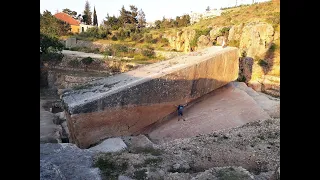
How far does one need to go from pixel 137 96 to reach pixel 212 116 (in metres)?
2.37

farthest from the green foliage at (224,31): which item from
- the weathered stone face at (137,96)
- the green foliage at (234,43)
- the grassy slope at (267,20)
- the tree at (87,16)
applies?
the tree at (87,16)

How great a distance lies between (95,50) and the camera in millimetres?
25750

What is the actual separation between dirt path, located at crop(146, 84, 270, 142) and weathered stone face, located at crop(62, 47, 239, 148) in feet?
1.05

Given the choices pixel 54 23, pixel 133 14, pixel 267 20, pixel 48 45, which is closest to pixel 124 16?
pixel 133 14

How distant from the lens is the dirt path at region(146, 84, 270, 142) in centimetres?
840

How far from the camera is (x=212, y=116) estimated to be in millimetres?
9188

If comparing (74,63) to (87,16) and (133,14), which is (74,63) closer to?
(133,14)

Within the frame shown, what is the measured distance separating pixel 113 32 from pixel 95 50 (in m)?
5.00

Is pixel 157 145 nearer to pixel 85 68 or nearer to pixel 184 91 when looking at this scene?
pixel 184 91

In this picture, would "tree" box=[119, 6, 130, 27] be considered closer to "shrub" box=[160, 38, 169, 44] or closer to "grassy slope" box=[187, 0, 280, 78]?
"shrub" box=[160, 38, 169, 44]

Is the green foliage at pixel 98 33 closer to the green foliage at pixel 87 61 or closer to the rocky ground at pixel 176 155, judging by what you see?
the green foliage at pixel 87 61

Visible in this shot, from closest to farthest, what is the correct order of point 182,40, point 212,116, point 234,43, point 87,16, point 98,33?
point 212,116 < point 234,43 < point 182,40 < point 98,33 < point 87,16

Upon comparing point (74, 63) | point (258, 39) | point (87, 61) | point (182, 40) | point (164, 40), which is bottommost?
point (74, 63)
